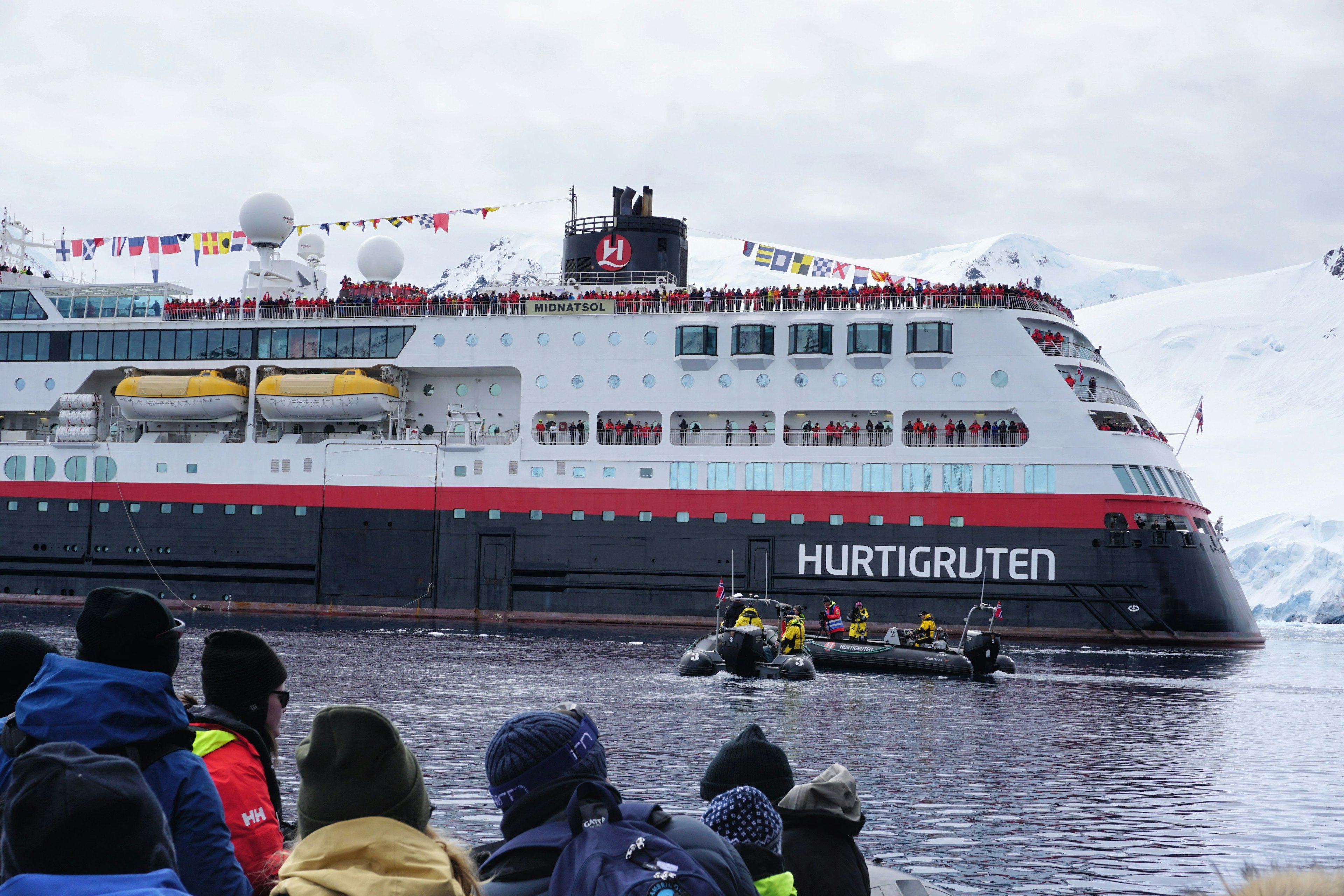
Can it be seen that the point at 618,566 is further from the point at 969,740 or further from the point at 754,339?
the point at 969,740

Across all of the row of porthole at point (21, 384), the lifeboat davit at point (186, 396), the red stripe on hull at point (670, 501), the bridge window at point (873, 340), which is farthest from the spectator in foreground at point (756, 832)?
the row of porthole at point (21, 384)

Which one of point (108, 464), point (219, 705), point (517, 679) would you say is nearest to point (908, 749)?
point (517, 679)

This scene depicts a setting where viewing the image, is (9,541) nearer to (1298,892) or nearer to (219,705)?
(219,705)

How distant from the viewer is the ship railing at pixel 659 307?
4050 centimetres

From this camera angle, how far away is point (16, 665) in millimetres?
5750

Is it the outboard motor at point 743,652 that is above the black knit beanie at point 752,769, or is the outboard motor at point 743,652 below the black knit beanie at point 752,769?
below

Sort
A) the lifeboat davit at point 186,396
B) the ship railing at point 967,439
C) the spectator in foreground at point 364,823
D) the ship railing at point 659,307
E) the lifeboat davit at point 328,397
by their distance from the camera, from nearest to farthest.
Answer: the spectator in foreground at point 364,823, the ship railing at point 967,439, the ship railing at point 659,307, the lifeboat davit at point 328,397, the lifeboat davit at point 186,396

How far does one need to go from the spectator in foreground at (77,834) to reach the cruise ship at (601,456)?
122ft

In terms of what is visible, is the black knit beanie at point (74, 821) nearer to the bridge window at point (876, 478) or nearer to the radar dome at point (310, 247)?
the bridge window at point (876, 478)

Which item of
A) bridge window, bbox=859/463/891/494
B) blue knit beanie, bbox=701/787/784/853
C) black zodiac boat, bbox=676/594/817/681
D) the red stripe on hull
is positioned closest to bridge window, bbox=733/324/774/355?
the red stripe on hull

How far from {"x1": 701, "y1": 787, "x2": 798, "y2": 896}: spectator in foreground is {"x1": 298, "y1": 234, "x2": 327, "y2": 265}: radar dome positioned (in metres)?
48.9

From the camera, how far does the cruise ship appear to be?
38.5 m

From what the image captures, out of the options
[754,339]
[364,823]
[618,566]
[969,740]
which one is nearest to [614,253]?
[754,339]

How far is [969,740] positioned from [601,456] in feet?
78.2
